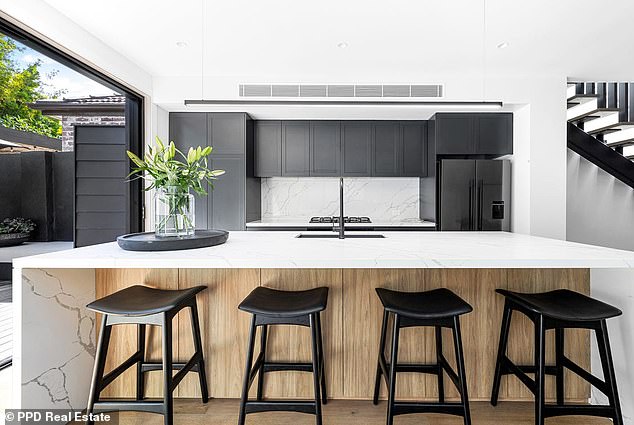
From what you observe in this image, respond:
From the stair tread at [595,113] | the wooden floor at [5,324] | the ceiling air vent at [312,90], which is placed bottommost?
the wooden floor at [5,324]

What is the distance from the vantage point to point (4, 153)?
209 cm

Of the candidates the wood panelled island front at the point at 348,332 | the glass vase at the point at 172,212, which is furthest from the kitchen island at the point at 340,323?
the glass vase at the point at 172,212

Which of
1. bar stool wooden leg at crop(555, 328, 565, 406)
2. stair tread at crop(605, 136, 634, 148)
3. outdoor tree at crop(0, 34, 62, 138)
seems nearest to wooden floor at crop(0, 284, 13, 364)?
outdoor tree at crop(0, 34, 62, 138)

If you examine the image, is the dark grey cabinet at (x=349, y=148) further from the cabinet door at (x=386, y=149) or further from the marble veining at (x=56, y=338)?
the marble veining at (x=56, y=338)

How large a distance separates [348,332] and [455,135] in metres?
2.93

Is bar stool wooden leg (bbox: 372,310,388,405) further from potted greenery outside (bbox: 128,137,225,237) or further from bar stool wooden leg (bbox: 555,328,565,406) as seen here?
potted greenery outside (bbox: 128,137,225,237)

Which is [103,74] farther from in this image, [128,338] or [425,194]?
[425,194]

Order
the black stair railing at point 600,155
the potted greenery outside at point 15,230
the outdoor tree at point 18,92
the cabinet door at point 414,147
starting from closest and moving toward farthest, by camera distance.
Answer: the outdoor tree at point 18,92
the potted greenery outside at point 15,230
the black stair railing at point 600,155
the cabinet door at point 414,147

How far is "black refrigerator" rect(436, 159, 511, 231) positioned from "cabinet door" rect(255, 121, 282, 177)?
1981 mm

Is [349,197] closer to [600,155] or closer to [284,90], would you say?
[284,90]

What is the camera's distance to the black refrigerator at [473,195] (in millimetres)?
3824

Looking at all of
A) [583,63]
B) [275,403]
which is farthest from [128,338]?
[583,63]

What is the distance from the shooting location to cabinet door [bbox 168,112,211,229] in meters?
3.97

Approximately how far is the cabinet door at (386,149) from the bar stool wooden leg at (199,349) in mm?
2940
